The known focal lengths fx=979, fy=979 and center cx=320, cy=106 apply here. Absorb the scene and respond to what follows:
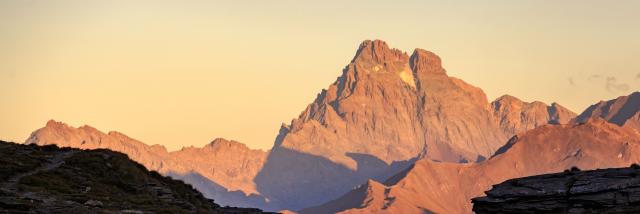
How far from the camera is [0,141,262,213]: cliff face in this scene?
101m

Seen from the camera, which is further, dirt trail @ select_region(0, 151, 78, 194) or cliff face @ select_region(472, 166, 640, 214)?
dirt trail @ select_region(0, 151, 78, 194)

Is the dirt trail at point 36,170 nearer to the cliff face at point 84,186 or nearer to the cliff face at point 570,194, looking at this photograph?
the cliff face at point 84,186

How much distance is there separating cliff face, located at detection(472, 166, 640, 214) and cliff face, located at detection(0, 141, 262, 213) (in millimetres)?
36665

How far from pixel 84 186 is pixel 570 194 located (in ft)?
187

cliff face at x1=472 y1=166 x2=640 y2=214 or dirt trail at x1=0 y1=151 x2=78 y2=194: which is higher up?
dirt trail at x1=0 y1=151 x2=78 y2=194

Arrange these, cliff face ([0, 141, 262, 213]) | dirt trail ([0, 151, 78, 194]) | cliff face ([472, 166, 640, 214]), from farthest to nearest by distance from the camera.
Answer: dirt trail ([0, 151, 78, 194]) < cliff face ([472, 166, 640, 214]) < cliff face ([0, 141, 262, 213])

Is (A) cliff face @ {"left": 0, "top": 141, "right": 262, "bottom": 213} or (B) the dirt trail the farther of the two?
(B) the dirt trail

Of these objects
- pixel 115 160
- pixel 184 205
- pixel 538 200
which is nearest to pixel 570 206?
pixel 538 200

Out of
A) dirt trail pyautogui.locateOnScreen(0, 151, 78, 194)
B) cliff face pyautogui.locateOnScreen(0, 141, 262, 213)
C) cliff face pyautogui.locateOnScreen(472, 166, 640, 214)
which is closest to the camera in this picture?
cliff face pyautogui.locateOnScreen(0, 141, 262, 213)

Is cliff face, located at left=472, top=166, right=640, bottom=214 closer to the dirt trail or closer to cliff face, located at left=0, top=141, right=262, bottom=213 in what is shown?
cliff face, located at left=0, top=141, right=262, bottom=213

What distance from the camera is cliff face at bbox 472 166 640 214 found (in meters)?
102

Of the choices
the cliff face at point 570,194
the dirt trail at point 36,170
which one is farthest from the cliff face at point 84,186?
the cliff face at point 570,194

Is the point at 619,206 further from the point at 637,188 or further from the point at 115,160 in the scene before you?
the point at 115,160

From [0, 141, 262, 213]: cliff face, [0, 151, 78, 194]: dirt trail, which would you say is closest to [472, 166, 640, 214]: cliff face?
[0, 141, 262, 213]: cliff face
